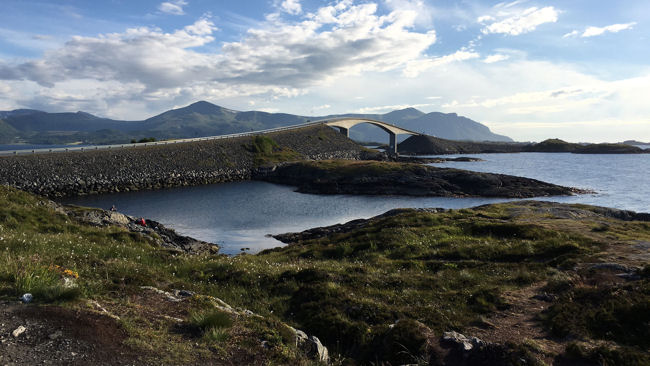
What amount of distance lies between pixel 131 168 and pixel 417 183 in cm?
6682

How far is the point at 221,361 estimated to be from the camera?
7.70 meters

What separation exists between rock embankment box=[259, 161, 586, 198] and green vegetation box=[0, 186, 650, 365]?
191ft

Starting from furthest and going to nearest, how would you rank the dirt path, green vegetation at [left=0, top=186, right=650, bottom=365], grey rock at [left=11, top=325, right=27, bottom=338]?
green vegetation at [left=0, top=186, right=650, bottom=365] < grey rock at [left=11, top=325, right=27, bottom=338] < the dirt path

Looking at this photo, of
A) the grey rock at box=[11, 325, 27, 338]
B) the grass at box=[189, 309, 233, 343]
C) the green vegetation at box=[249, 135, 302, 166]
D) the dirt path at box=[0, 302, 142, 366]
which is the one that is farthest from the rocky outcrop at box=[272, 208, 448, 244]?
the green vegetation at box=[249, 135, 302, 166]

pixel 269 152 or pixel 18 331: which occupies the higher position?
pixel 269 152

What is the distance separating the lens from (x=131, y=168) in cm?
8656

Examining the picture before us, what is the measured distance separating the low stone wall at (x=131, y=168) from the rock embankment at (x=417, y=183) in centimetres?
2290

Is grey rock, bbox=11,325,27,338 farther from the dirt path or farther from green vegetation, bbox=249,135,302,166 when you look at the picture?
green vegetation, bbox=249,135,302,166

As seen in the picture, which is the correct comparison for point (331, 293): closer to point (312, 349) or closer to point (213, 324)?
point (312, 349)

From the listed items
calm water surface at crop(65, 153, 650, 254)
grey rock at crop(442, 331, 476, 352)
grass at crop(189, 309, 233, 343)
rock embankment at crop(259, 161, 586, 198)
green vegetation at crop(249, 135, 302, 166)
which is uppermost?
green vegetation at crop(249, 135, 302, 166)

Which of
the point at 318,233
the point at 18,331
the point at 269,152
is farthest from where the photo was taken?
the point at 269,152

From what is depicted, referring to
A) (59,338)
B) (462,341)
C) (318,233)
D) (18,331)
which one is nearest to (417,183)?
(318,233)

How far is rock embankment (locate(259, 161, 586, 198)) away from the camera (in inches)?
3167

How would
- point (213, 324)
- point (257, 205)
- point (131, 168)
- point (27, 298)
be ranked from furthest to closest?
point (131, 168), point (257, 205), point (213, 324), point (27, 298)
